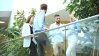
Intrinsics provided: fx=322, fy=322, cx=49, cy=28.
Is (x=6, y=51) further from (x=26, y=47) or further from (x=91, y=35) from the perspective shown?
(x=91, y=35)

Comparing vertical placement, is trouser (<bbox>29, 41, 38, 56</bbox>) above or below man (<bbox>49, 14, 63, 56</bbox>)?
below

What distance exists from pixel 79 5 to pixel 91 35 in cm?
275

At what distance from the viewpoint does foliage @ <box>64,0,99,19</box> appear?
8.29 m

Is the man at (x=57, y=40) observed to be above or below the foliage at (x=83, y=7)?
below

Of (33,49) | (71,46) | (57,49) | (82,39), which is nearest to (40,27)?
(33,49)

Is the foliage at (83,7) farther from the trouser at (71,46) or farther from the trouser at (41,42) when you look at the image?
the trouser at (71,46)

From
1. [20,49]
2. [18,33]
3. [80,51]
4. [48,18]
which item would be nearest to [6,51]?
[20,49]

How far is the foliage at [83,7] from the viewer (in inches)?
326

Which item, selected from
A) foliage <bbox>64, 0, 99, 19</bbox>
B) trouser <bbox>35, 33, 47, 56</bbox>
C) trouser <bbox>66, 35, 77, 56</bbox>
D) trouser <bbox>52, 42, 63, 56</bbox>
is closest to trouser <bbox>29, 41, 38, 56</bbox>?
trouser <bbox>35, 33, 47, 56</bbox>

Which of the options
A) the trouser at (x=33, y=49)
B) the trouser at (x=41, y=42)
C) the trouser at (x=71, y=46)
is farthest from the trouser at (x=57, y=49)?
the trouser at (x=33, y=49)

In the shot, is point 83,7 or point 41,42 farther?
point 83,7

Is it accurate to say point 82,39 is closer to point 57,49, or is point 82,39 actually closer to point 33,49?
point 57,49

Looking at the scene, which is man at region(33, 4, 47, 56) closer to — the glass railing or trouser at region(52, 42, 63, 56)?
the glass railing

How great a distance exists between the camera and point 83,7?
28.2 ft
